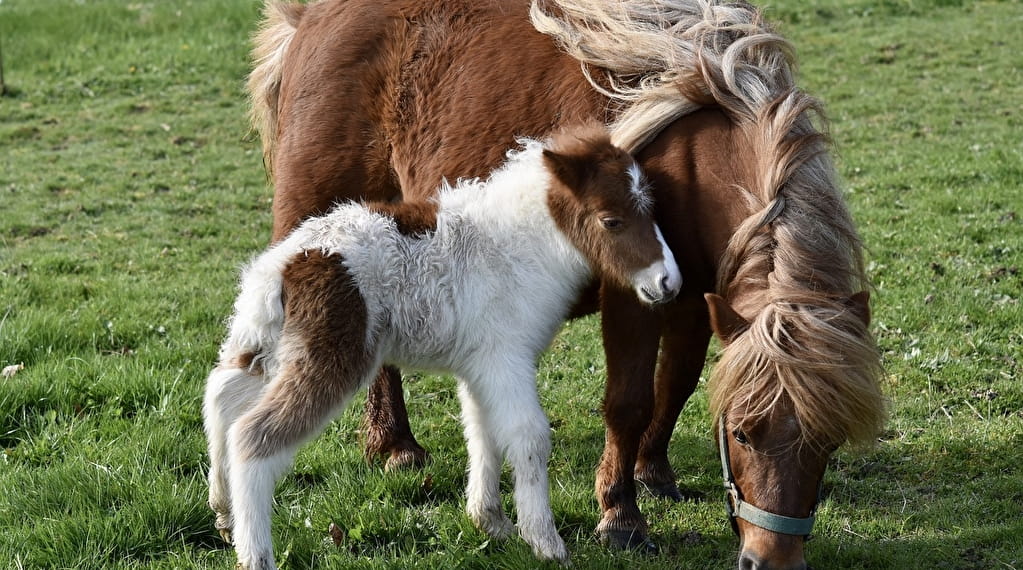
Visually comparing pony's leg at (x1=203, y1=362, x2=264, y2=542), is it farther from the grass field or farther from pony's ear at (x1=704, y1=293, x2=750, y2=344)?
pony's ear at (x1=704, y1=293, x2=750, y2=344)

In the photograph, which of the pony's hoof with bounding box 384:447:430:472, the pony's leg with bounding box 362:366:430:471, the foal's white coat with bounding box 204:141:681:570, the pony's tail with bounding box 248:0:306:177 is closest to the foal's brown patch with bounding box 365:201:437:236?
the foal's white coat with bounding box 204:141:681:570

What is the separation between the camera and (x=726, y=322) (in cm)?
359

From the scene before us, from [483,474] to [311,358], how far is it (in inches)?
40.0

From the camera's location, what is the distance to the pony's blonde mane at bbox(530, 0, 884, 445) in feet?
11.2

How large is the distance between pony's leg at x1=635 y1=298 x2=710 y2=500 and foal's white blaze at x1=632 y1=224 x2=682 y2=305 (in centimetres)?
50

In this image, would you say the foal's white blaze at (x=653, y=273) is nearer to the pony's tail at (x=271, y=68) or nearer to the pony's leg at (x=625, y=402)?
the pony's leg at (x=625, y=402)

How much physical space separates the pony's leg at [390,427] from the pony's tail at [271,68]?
5.93ft

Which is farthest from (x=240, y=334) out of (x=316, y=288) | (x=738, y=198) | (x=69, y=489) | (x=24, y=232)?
(x=24, y=232)

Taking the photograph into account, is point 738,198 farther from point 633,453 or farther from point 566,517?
point 566,517

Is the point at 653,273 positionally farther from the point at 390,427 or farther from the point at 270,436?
the point at 390,427

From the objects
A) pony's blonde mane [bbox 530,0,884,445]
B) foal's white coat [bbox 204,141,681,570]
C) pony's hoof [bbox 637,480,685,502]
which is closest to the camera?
pony's blonde mane [bbox 530,0,884,445]

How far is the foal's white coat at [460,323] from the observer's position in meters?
3.80

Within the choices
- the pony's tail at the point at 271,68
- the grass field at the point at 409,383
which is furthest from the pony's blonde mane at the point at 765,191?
the pony's tail at the point at 271,68

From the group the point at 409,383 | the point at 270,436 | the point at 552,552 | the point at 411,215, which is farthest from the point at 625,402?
the point at 409,383
